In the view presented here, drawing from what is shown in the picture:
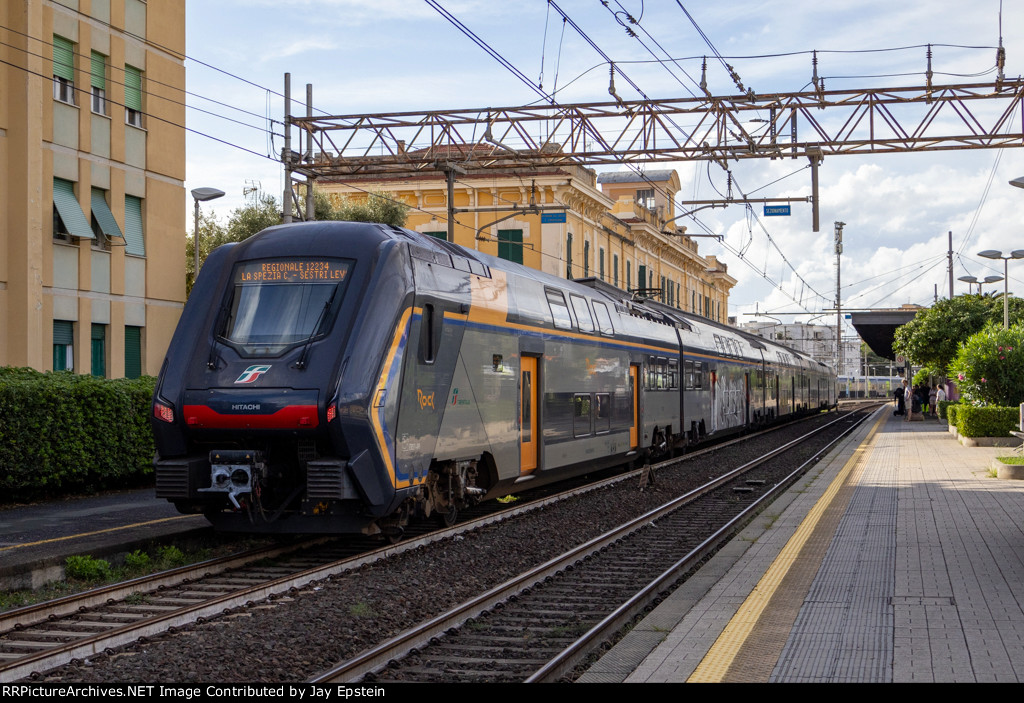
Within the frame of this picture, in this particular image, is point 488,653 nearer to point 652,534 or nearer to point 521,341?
point 652,534

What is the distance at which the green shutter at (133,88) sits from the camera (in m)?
23.8

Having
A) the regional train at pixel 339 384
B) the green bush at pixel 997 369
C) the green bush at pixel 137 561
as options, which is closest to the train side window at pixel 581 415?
the regional train at pixel 339 384

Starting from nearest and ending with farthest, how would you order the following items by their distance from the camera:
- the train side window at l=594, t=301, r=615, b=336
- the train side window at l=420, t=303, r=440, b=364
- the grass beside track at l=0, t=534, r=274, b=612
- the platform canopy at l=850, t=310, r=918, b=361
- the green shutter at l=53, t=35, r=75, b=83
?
the grass beside track at l=0, t=534, r=274, b=612 < the train side window at l=420, t=303, r=440, b=364 < the train side window at l=594, t=301, r=615, b=336 < the green shutter at l=53, t=35, r=75, b=83 < the platform canopy at l=850, t=310, r=918, b=361

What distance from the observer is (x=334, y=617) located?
8078mm

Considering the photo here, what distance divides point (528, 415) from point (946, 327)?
34.5m

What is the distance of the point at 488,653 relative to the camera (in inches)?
289

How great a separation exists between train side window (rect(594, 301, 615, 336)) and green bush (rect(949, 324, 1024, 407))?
1373cm

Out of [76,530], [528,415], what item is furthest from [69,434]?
[528,415]

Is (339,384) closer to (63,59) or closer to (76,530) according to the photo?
(76,530)

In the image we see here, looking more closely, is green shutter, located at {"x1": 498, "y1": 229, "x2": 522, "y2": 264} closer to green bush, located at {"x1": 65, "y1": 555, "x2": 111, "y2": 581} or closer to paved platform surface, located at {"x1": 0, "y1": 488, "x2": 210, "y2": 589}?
paved platform surface, located at {"x1": 0, "y1": 488, "x2": 210, "y2": 589}

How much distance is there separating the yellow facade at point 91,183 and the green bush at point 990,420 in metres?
19.7

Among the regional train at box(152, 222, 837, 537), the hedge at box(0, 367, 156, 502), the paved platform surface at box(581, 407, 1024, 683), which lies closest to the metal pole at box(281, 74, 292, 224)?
the hedge at box(0, 367, 156, 502)

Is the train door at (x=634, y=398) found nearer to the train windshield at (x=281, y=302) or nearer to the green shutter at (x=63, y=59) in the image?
the train windshield at (x=281, y=302)

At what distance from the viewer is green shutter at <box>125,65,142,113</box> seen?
23781 mm
